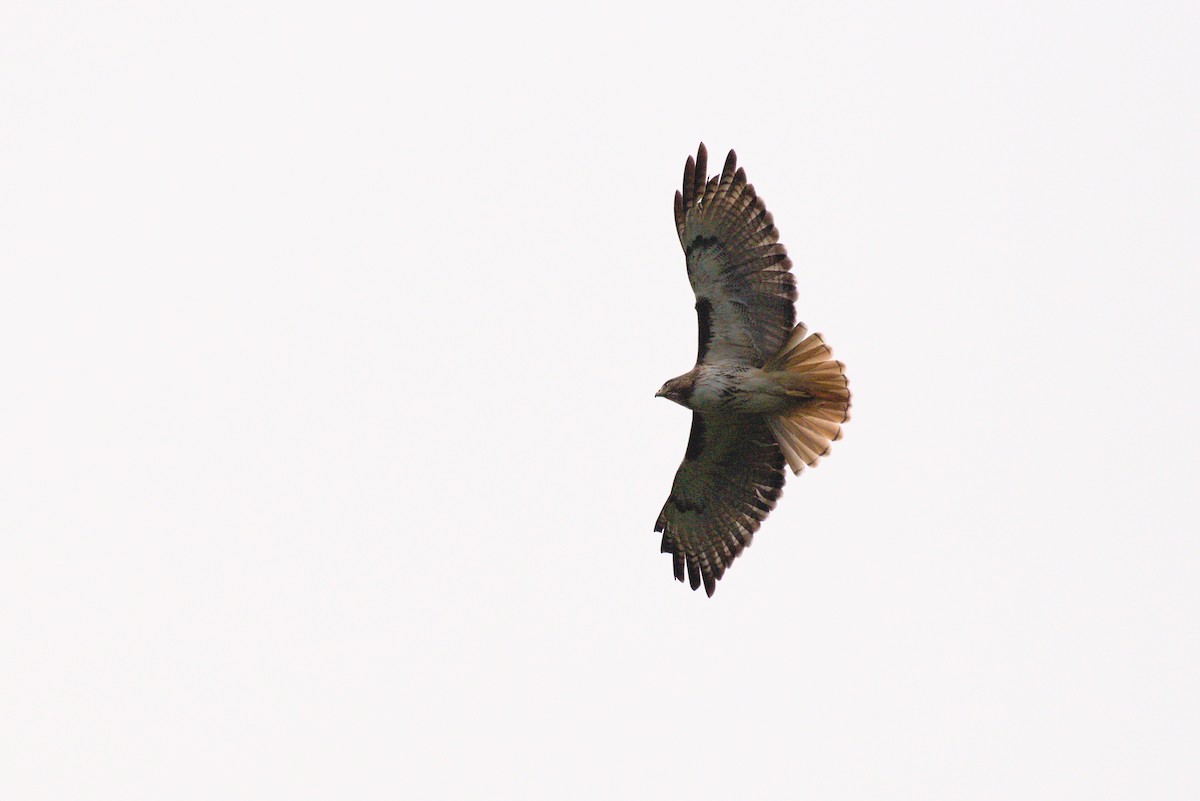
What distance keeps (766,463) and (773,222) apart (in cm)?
201

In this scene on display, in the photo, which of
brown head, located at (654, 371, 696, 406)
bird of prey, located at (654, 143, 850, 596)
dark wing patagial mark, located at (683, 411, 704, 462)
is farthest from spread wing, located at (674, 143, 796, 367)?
dark wing patagial mark, located at (683, 411, 704, 462)

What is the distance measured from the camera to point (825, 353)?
11.6 metres

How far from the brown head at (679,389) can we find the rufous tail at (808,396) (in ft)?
1.82

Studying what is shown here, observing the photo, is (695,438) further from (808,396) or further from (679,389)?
(808,396)

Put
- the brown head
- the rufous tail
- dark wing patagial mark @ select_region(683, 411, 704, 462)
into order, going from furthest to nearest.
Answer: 1. dark wing patagial mark @ select_region(683, 411, 704, 462)
2. the brown head
3. the rufous tail

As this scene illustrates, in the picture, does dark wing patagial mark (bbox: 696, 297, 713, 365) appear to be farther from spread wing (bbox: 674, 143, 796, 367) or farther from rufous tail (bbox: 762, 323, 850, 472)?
rufous tail (bbox: 762, 323, 850, 472)

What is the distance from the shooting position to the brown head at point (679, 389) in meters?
11.9

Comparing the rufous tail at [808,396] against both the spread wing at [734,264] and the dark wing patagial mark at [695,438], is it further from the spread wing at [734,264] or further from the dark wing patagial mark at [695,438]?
the dark wing patagial mark at [695,438]

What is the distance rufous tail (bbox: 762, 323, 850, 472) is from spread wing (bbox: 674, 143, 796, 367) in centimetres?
11

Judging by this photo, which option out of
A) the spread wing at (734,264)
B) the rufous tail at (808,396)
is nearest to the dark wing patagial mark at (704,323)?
the spread wing at (734,264)

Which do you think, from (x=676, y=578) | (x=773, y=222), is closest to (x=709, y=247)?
(x=773, y=222)

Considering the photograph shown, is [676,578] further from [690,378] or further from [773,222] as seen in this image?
[773,222]

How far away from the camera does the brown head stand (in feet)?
39.2

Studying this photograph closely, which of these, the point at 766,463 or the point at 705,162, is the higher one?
the point at 705,162
